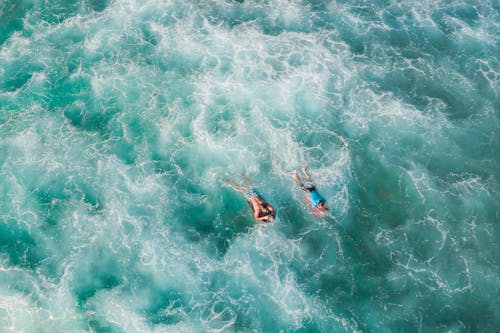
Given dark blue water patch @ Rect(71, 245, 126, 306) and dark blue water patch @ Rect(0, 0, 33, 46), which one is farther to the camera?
dark blue water patch @ Rect(0, 0, 33, 46)

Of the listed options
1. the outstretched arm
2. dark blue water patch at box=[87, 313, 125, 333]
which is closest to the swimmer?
the outstretched arm

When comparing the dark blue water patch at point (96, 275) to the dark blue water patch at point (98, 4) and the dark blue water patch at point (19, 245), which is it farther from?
the dark blue water patch at point (98, 4)

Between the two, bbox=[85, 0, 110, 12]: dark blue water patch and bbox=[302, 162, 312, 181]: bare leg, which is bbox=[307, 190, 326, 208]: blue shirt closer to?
bbox=[302, 162, 312, 181]: bare leg

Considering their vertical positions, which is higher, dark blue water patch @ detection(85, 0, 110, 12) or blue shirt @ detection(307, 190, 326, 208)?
dark blue water patch @ detection(85, 0, 110, 12)

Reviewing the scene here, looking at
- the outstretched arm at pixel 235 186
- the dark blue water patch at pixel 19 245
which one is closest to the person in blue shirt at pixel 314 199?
the outstretched arm at pixel 235 186

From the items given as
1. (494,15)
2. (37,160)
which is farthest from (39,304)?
(494,15)
